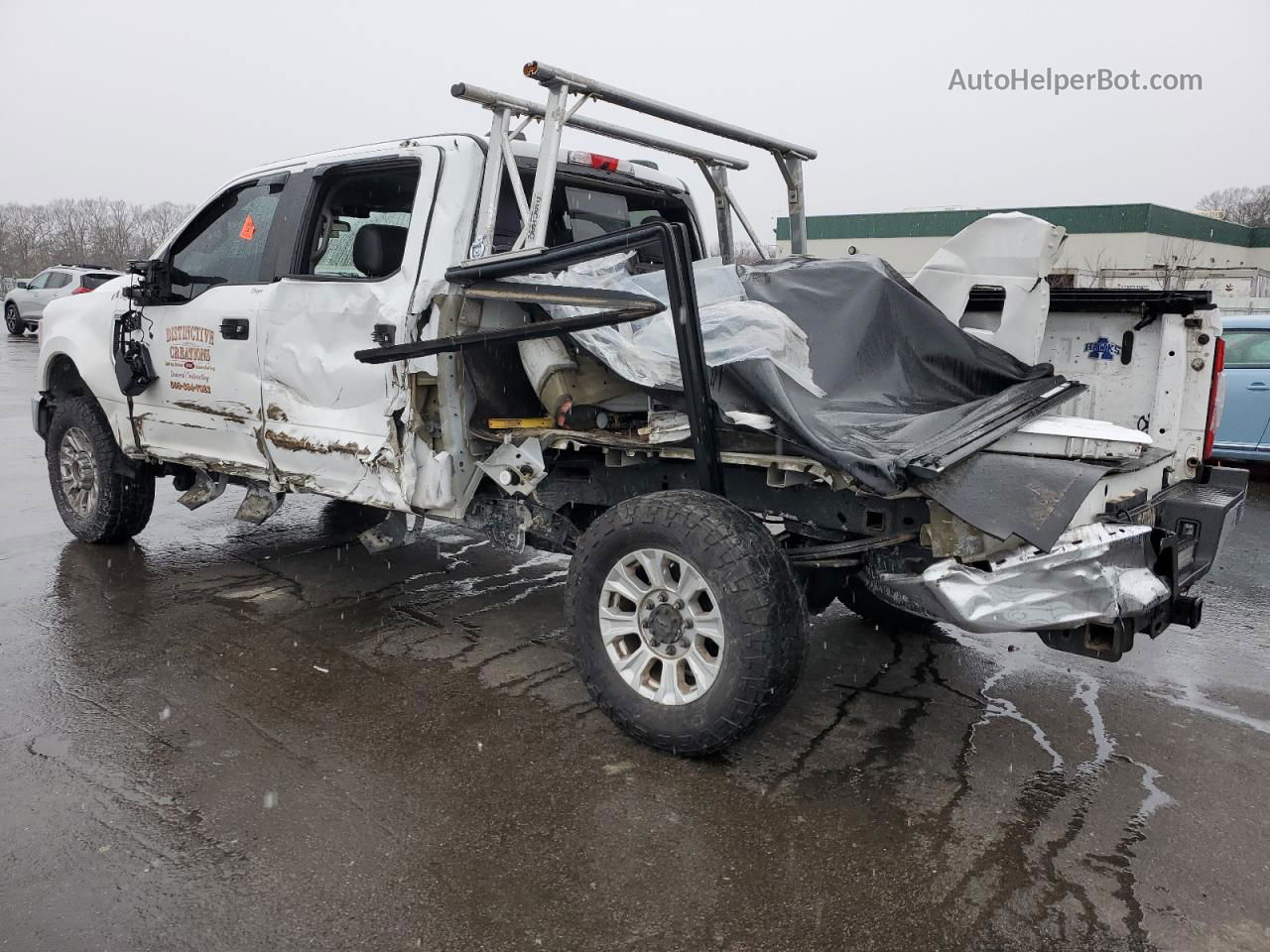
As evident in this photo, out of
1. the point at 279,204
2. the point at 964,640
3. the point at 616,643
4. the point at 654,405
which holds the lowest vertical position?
the point at 964,640

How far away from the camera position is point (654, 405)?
3.72 metres

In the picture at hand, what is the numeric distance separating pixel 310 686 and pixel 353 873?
4.75 feet

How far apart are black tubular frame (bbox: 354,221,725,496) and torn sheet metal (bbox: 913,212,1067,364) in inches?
50.8

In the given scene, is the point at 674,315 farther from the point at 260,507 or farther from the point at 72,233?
the point at 72,233

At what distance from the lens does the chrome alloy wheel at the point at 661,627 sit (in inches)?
132

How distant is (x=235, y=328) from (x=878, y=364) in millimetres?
3177

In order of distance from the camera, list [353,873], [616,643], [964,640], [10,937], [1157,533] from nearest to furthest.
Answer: [10,937], [353,873], [1157,533], [616,643], [964,640]

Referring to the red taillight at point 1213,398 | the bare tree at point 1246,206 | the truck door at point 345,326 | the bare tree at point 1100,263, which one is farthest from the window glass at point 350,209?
the bare tree at point 1246,206

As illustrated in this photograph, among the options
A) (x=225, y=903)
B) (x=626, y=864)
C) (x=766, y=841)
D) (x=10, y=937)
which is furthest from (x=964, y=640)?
(x=10, y=937)

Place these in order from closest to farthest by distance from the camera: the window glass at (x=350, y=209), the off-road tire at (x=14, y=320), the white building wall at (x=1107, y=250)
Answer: the window glass at (x=350, y=209)
the off-road tire at (x=14, y=320)
the white building wall at (x=1107, y=250)

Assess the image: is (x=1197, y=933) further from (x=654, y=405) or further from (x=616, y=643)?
(x=654, y=405)

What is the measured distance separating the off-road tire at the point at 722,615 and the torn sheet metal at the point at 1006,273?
1.52 metres

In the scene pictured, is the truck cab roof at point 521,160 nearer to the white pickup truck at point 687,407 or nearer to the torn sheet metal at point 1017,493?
the white pickup truck at point 687,407

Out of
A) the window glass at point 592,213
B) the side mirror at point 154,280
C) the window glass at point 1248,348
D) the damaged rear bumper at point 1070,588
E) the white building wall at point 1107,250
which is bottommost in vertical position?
the damaged rear bumper at point 1070,588
